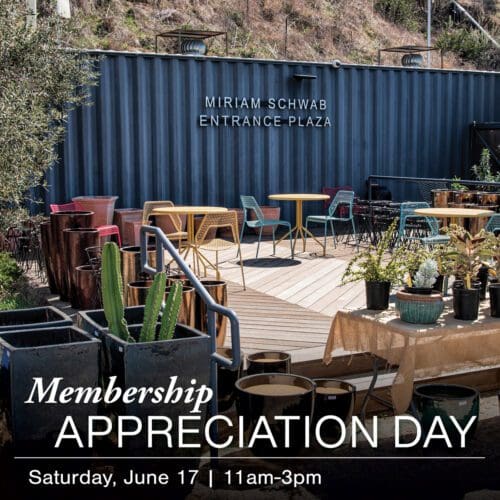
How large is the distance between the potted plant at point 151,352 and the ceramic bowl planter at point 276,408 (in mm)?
254

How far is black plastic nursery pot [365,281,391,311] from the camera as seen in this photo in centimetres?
409

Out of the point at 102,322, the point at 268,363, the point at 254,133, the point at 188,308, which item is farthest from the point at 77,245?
the point at 254,133

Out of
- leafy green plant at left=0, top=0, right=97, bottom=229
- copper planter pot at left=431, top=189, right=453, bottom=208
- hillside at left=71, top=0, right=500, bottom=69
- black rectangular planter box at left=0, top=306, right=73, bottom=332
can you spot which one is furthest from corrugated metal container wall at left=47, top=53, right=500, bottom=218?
hillside at left=71, top=0, right=500, bottom=69

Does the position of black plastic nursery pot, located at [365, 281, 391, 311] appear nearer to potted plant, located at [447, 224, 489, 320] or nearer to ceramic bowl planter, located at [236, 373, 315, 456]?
potted plant, located at [447, 224, 489, 320]

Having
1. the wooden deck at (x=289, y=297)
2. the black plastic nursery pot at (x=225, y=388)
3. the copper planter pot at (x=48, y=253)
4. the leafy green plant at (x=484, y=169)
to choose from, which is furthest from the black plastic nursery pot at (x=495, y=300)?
the leafy green plant at (x=484, y=169)

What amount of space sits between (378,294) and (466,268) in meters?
0.48

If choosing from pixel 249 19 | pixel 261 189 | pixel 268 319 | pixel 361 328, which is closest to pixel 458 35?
pixel 249 19

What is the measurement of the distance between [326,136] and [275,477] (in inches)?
376

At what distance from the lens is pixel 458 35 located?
2597cm

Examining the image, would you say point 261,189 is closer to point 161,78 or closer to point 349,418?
point 161,78

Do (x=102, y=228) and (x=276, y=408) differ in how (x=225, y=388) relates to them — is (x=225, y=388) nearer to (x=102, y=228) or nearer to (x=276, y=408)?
(x=276, y=408)

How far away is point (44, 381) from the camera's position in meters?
3.16

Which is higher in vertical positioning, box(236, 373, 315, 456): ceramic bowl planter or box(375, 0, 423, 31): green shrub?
box(375, 0, 423, 31): green shrub

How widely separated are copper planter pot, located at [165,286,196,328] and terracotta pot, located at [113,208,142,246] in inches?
223
